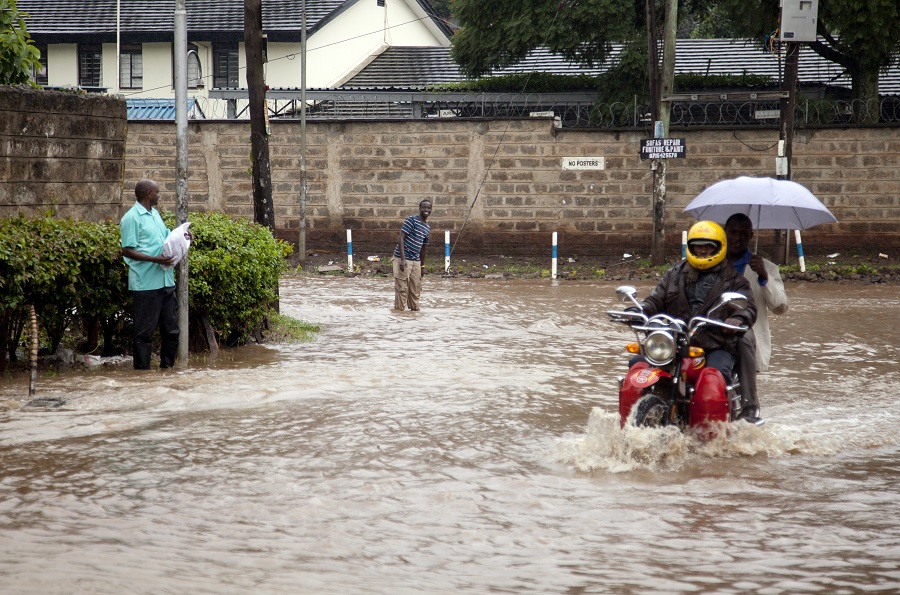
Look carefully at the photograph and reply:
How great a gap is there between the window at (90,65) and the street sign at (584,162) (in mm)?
23392

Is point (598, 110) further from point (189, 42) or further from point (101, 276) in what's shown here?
point (189, 42)

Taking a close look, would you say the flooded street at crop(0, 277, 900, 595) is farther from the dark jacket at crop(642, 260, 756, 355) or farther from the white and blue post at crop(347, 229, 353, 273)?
the white and blue post at crop(347, 229, 353, 273)

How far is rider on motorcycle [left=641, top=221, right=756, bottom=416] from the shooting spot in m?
7.48

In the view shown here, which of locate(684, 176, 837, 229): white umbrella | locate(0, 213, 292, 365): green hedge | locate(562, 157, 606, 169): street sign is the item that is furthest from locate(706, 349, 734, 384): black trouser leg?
locate(562, 157, 606, 169): street sign

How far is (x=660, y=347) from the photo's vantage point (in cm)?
711

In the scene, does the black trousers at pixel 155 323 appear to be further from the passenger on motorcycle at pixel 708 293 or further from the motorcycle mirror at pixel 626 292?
the passenger on motorcycle at pixel 708 293

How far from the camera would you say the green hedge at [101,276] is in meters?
A: 9.61

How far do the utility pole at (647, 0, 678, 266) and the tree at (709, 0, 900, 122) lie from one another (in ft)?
7.05

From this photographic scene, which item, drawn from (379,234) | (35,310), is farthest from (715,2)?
(35,310)

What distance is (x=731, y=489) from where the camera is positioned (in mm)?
6742

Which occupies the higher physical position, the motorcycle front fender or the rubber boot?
the motorcycle front fender

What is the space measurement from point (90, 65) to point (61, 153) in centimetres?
3219

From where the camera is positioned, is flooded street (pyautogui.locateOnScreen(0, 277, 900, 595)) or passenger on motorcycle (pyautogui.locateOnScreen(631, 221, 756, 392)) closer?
flooded street (pyautogui.locateOnScreen(0, 277, 900, 595))

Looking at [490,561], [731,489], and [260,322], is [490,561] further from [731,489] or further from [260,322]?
[260,322]
